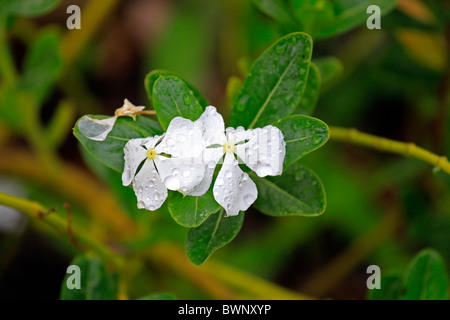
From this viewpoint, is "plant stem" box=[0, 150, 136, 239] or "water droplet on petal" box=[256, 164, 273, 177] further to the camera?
"plant stem" box=[0, 150, 136, 239]

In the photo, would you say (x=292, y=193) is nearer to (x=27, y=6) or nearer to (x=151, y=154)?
(x=151, y=154)

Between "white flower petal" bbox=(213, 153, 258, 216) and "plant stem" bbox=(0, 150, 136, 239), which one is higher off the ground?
"plant stem" bbox=(0, 150, 136, 239)

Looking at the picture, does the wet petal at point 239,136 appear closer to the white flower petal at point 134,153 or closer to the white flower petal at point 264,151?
the white flower petal at point 264,151

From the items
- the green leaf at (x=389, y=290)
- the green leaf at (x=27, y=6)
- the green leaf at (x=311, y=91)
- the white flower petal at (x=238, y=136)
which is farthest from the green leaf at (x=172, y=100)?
the green leaf at (x=389, y=290)

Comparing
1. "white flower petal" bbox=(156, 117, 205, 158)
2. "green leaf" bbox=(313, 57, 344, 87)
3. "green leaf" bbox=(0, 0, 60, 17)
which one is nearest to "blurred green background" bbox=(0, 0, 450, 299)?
"green leaf" bbox=(0, 0, 60, 17)

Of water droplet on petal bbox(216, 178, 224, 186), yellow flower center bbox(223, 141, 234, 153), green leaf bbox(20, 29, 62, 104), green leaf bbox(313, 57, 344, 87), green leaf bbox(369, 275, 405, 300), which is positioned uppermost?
green leaf bbox(20, 29, 62, 104)

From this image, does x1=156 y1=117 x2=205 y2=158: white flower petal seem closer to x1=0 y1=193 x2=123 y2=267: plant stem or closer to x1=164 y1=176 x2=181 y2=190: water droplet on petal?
x1=164 y1=176 x2=181 y2=190: water droplet on petal
